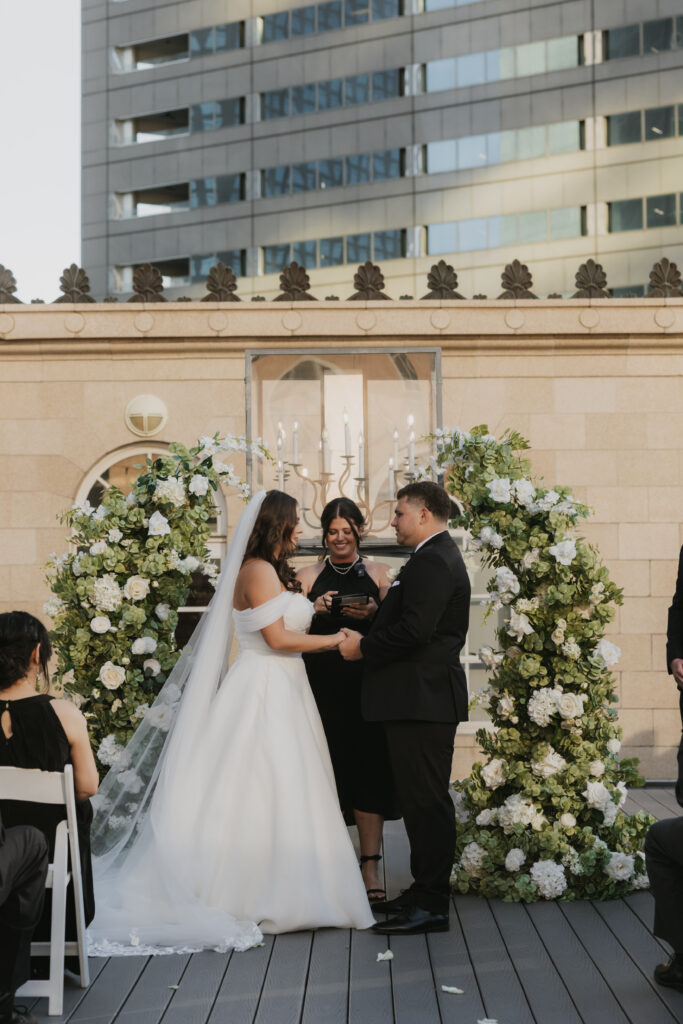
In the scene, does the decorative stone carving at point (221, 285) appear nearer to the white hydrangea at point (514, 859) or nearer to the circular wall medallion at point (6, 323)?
the circular wall medallion at point (6, 323)

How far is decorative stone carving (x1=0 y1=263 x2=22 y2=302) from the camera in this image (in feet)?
29.7

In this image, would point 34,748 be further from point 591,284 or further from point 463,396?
point 591,284

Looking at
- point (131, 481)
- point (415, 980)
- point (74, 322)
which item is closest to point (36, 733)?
point (415, 980)

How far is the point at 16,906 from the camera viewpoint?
3.97 meters

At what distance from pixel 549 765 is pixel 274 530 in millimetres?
1828

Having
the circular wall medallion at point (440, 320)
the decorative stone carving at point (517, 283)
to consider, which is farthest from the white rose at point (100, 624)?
the decorative stone carving at point (517, 283)

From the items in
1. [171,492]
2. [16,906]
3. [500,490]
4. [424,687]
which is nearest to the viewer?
[16,906]

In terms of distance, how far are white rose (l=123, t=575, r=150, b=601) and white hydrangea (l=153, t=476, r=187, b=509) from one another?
48 cm

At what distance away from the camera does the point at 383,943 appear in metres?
4.99

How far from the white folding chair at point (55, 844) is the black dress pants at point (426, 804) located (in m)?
1.58

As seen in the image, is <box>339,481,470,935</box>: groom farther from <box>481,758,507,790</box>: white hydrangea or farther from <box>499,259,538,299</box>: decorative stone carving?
<box>499,259,538,299</box>: decorative stone carving

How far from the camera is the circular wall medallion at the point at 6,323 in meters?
8.90

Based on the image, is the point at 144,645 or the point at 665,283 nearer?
the point at 144,645

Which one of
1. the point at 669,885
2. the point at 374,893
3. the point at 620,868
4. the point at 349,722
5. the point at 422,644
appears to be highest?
the point at 422,644
